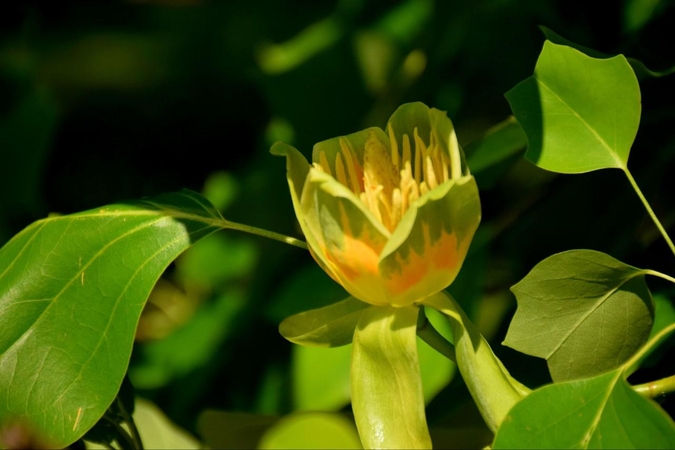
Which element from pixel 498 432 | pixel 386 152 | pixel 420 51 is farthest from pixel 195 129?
pixel 498 432

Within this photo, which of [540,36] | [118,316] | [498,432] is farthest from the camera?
[540,36]

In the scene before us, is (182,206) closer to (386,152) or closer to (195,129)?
(386,152)

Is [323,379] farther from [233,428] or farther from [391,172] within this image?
[391,172]

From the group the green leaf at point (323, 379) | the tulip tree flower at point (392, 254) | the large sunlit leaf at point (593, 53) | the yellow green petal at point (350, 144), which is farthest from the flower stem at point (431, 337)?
the green leaf at point (323, 379)

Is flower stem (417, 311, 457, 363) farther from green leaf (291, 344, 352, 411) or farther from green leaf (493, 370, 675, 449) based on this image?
green leaf (291, 344, 352, 411)

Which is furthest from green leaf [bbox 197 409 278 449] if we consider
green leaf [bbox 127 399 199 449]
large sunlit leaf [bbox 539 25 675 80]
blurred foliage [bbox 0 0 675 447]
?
large sunlit leaf [bbox 539 25 675 80]
